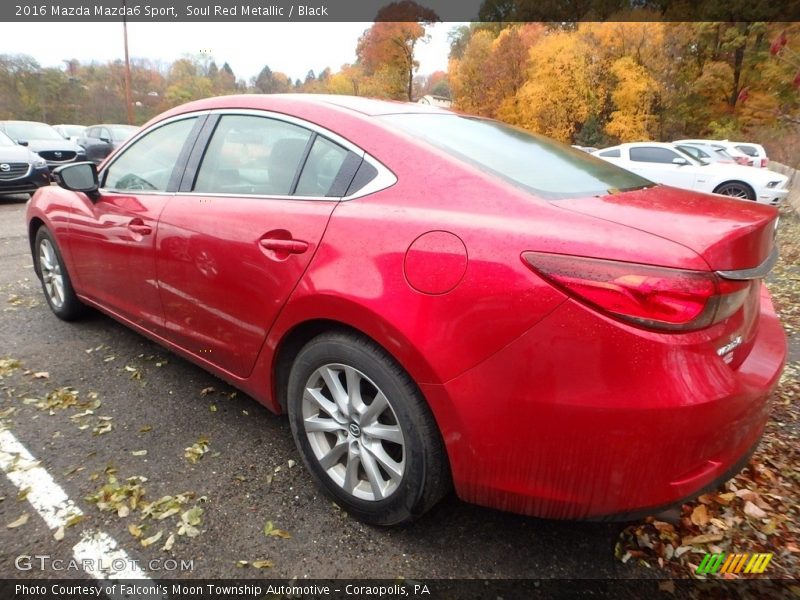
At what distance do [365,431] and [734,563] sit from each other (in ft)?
4.56

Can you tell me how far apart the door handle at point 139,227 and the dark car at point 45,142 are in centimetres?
1267

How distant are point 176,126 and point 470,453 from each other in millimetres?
2438

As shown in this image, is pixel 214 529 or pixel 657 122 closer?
pixel 214 529

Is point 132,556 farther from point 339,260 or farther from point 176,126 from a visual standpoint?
point 176,126

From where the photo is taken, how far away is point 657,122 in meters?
32.7

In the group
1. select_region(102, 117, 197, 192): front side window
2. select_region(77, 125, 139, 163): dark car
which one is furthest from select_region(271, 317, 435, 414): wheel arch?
select_region(77, 125, 139, 163): dark car

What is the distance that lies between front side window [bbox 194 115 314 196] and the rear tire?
37.1ft

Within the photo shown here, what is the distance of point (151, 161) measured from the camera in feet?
9.91

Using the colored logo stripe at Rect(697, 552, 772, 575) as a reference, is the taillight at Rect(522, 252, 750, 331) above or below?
above

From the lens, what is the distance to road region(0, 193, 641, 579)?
6.16 ft

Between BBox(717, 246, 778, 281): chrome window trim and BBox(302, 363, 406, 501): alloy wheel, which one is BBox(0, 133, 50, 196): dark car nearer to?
BBox(302, 363, 406, 501): alloy wheel

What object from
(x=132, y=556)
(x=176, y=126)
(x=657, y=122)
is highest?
(x=657, y=122)

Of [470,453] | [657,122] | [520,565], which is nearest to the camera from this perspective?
[470,453]

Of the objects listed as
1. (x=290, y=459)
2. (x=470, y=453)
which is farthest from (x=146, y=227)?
(x=470, y=453)
